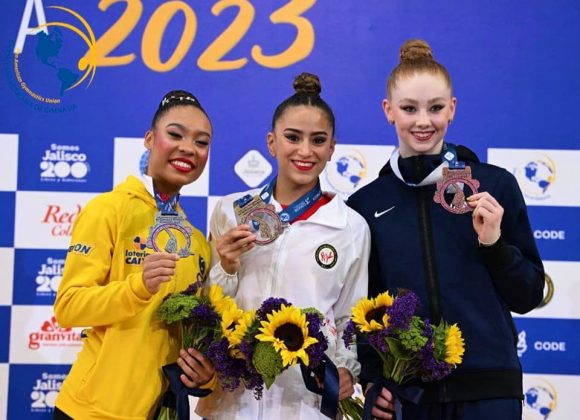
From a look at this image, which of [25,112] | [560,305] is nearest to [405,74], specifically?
[560,305]

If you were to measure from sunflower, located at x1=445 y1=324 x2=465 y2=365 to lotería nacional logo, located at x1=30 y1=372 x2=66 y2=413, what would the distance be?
7.13ft

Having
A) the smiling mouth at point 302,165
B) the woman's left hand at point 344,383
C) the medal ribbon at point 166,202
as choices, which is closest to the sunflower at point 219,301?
the medal ribbon at point 166,202

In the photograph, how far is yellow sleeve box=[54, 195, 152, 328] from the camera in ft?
6.34

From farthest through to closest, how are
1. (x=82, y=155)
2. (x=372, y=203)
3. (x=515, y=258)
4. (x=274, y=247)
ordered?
(x=82, y=155), (x=372, y=203), (x=274, y=247), (x=515, y=258)

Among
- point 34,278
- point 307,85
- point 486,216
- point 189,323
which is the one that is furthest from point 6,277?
point 486,216

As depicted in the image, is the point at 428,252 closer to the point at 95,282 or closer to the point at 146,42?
the point at 95,282

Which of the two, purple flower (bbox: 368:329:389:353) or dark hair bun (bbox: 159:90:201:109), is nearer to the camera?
purple flower (bbox: 368:329:389:353)

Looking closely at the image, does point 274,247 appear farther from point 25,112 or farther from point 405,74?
point 25,112

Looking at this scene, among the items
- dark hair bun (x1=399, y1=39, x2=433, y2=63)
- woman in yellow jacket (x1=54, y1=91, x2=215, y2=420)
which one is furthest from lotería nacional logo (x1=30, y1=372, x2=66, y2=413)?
dark hair bun (x1=399, y1=39, x2=433, y2=63)

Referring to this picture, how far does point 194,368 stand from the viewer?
1.96 m

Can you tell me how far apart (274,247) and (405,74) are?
29.0 inches

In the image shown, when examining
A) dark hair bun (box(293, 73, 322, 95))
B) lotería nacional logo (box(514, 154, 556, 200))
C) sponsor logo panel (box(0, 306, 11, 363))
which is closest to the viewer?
dark hair bun (box(293, 73, 322, 95))

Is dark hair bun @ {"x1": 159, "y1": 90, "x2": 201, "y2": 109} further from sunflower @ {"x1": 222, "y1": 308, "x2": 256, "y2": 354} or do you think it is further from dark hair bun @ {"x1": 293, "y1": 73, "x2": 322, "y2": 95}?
sunflower @ {"x1": 222, "y1": 308, "x2": 256, "y2": 354}

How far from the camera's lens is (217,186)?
10.8 feet
